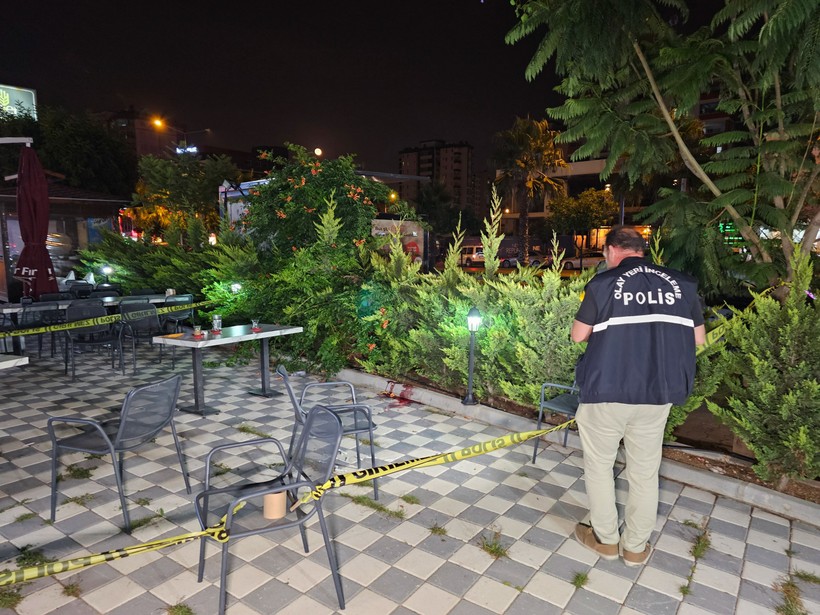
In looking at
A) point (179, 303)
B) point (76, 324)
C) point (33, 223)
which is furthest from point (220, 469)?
point (33, 223)

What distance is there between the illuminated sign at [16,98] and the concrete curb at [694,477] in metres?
36.5

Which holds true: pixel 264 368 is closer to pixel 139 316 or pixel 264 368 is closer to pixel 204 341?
pixel 204 341

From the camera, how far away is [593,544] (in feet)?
11.3

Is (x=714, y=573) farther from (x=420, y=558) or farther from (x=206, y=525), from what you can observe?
(x=206, y=525)

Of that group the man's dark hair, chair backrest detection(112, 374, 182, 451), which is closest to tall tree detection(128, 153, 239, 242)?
chair backrest detection(112, 374, 182, 451)

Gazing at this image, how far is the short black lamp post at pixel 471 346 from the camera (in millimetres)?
5782

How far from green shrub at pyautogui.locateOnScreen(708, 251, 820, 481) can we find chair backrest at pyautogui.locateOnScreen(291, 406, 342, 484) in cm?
339

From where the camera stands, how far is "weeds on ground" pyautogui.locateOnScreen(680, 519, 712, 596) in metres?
3.09

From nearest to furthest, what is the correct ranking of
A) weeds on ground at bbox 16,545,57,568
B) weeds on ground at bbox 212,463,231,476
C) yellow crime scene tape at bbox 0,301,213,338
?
weeds on ground at bbox 16,545,57,568, weeds on ground at bbox 212,463,231,476, yellow crime scene tape at bbox 0,301,213,338

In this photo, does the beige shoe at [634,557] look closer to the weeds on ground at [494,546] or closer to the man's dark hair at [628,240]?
the weeds on ground at [494,546]

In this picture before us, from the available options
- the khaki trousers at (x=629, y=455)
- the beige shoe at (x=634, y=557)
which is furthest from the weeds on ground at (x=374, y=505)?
the beige shoe at (x=634, y=557)

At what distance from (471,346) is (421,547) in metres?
2.86

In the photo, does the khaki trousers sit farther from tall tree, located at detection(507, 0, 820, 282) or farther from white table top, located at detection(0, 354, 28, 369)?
white table top, located at detection(0, 354, 28, 369)

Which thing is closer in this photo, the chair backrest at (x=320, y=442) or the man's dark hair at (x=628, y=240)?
the chair backrest at (x=320, y=442)
